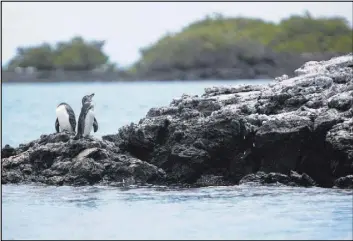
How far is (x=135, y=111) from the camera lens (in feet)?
137

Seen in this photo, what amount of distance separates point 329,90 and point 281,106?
0.76 m

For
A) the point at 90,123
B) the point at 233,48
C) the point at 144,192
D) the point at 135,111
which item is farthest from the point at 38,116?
the point at 233,48

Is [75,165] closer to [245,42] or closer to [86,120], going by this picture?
[86,120]

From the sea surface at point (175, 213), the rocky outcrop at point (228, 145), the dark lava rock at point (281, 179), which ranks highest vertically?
the rocky outcrop at point (228, 145)

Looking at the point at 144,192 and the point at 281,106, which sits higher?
the point at 281,106

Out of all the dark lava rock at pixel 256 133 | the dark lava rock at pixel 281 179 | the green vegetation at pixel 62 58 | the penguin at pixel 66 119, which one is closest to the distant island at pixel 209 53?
the green vegetation at pixel 62 58

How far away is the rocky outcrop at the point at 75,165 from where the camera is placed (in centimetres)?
1728

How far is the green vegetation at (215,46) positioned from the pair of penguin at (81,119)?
2631 inches

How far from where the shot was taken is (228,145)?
56.5 feet

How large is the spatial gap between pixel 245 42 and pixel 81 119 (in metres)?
74.6

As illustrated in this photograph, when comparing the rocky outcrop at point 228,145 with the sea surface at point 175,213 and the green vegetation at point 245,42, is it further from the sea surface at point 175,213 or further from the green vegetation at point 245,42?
the green vegetation at point 245,42

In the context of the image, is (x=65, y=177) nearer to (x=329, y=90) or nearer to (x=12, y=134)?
(x=329, y=90)

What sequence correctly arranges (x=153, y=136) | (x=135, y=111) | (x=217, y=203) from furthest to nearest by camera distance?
1. (x=135, y=111)
2. (x=153, y=136)
3. (x=217, y=203)

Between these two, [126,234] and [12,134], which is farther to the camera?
A: [12,134]
